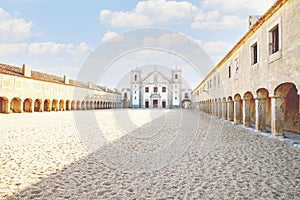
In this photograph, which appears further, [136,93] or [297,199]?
[136,93]

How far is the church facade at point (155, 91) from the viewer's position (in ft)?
177

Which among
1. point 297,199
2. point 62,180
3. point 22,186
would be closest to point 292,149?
point 297,199

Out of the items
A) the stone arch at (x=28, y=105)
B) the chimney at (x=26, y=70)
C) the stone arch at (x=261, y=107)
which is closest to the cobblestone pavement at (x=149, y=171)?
the stone arch at (x=261, y=107)

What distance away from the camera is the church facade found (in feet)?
177

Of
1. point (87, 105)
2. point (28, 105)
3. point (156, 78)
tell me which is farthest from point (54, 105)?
point (156, 78)

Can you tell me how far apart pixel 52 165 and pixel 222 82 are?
14.9 meters

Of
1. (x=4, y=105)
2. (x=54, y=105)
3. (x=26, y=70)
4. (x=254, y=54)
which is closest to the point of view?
(x=254, y=54)

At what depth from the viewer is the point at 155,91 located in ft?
178

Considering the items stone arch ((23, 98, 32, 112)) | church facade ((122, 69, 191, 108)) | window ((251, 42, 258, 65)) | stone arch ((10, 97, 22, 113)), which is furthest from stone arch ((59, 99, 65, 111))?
window ((251, 42, 258, 65))

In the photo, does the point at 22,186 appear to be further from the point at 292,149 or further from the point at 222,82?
the point at 222,82

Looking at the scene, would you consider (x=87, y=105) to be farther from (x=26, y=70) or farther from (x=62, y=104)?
(x=26, y=70)

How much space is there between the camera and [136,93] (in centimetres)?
5481

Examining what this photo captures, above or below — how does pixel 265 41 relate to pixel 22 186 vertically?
above

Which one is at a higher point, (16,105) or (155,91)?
(155,91)
